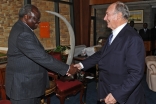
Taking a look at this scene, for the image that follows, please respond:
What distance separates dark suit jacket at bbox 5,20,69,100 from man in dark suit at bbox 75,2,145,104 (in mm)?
674

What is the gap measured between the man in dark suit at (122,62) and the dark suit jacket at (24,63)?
674mm

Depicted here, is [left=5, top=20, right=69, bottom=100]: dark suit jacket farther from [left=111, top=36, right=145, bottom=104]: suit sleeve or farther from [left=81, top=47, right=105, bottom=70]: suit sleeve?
[left=111, top=36, right=145, bottom=104]: suit sleeve

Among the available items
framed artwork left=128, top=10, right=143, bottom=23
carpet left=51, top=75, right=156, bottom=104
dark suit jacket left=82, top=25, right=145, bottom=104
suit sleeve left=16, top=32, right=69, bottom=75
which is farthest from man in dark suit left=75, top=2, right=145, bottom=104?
framed artwork left=128, top=10, right=143, bottom=23

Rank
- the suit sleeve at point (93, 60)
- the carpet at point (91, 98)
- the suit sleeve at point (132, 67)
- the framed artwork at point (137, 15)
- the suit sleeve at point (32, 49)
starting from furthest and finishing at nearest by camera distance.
Result: 1. the framed artwork at point (137, 15)
2. the carpet at point (91, 98)
3. the suit sleeve at point (93, 60)
4. the suit sleeve at point (32, 49)
5. the suit sleeve at point (132, 67)

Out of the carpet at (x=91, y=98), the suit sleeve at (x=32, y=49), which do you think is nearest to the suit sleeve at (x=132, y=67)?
the suit sleeve at (x=32, y=49)

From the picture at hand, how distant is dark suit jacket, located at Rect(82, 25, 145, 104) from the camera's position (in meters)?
1.49

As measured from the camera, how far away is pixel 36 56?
1.83 metres

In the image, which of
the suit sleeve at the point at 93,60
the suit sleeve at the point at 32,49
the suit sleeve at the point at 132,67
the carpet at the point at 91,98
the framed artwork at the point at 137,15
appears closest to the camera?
the suit sleeve at the point at 132,67

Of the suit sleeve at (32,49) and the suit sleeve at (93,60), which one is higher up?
the suit sleeve at (32,49)

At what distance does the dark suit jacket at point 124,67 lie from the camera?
149 cm

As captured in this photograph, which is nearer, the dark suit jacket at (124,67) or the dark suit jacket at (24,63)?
the dark suit jacket at (124,67)

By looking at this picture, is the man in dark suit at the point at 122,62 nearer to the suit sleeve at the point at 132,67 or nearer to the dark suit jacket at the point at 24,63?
the suit sleeve at the point at 132,67

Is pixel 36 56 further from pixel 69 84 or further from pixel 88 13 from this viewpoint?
pixel 88 13

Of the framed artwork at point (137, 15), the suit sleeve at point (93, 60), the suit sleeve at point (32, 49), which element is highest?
the framed artwork at point (137, 15)
